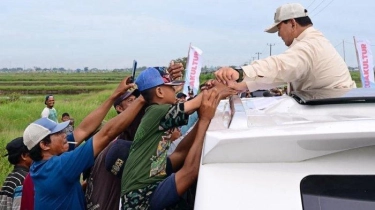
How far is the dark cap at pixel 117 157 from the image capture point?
7.48 feet

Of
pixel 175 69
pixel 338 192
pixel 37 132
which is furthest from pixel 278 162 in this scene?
pixel 37 132

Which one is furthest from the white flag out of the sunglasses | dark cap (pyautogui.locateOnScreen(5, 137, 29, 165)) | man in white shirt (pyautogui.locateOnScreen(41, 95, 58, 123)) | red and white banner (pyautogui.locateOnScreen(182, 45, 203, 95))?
the sunglasses

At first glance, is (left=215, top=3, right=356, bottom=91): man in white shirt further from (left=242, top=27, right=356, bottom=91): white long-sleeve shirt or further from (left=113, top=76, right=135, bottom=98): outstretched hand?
(left=113, top=76, right=135, bottom=98): outstretched hand

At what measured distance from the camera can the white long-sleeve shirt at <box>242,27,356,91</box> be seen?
90.0 inches

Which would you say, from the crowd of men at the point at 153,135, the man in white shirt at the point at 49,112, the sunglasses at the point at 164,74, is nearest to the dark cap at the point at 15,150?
the crowd of men at the point at 153,135

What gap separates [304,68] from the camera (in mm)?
2521

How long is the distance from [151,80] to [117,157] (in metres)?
0.39

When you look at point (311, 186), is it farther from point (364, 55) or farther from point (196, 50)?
point (364, 55)

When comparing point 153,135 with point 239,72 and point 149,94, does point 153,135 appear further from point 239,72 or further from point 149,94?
point 239,72

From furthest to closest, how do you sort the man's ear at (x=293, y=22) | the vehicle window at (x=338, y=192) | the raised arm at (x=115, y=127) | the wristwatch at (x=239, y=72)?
the man's ear at (x=293, y=22) < the raised arm at (x=115, y=127) < the wristwatch at (x=239, y=72) < the vehicle window at (x=338, y=192)

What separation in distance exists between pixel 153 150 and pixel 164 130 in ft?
0.32

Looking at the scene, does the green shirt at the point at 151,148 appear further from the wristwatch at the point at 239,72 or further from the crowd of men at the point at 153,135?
the wristwatch at the point at 239,72

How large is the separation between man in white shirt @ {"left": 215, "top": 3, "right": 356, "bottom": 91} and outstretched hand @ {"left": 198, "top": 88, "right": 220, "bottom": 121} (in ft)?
0.53

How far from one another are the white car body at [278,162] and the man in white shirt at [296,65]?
862 millimetres
